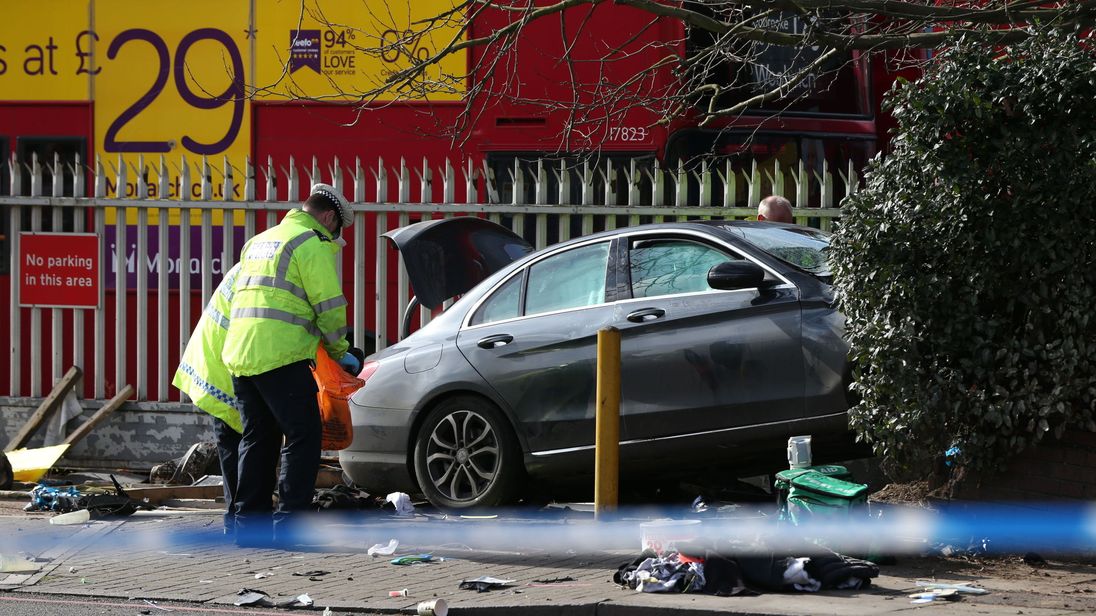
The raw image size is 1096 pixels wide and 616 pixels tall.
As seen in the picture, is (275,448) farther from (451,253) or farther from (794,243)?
(794,243)

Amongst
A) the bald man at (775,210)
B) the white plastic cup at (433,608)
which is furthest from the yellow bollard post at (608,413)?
the bald man at (775,210)

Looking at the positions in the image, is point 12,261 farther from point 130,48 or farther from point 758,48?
point 758,48

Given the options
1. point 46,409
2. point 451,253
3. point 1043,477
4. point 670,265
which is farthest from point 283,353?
point 46,409

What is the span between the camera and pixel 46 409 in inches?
436

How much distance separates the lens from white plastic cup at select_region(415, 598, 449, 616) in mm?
5846

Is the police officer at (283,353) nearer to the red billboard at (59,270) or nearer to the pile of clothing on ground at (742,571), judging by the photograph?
the pile of clothing on ground at (742,571)

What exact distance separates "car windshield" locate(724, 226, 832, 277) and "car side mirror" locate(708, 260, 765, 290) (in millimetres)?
344

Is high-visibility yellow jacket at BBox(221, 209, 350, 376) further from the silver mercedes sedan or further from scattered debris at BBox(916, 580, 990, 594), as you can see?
scattered debris at BBox(916, 580, 990, 594)

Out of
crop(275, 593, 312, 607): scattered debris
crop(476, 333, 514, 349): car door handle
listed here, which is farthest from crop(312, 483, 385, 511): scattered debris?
crop(275, 593, 312, 607): scattered debris

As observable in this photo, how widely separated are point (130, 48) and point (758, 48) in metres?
4.79

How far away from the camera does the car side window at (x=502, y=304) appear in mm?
8734

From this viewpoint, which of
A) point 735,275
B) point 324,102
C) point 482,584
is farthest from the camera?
point 324,102

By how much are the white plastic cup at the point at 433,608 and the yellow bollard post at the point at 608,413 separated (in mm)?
1702

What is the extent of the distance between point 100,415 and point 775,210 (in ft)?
16.9
